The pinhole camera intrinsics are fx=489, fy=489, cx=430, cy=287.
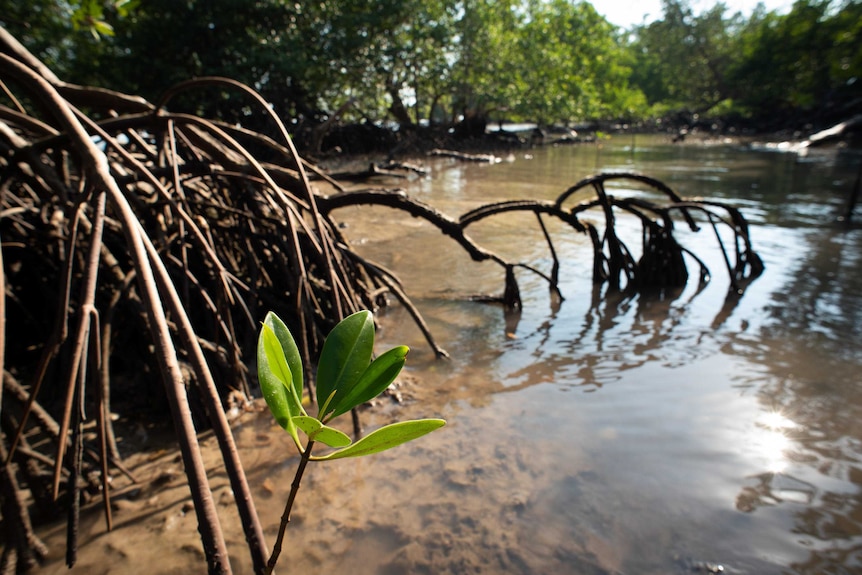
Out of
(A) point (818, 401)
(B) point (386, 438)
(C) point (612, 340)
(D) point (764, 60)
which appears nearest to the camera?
(B) point (386, 438)

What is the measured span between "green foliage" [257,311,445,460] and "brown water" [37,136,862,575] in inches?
48.6

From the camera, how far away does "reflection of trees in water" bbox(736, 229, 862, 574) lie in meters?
1.57

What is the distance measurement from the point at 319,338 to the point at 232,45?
1165cm

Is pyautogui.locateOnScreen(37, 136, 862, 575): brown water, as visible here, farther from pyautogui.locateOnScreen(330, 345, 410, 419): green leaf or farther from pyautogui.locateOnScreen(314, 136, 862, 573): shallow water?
pyautogui.locateOnScreen(330, 345, 410, 419): green leaf

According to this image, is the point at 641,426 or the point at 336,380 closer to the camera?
the point at 336,380

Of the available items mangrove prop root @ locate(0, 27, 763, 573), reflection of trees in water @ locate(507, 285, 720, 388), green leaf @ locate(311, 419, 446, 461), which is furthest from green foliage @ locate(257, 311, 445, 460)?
reflection of trees in water @ locate(507, 285, 720, 388)

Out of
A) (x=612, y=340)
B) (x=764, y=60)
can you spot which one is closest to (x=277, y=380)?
(x=612, y=340)

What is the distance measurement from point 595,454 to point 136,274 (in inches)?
67.4

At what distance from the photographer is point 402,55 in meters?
14.5

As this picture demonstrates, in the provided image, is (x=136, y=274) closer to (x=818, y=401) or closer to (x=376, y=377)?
(x=376, y=377)

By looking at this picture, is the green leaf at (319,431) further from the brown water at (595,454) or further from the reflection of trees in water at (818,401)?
the reflection of trees in water at (818,401)

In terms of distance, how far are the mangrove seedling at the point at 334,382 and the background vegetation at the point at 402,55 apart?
2.44m

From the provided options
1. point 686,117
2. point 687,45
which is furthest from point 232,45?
point 687,45

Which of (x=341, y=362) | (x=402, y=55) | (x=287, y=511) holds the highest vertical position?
(x=402, y=55)
